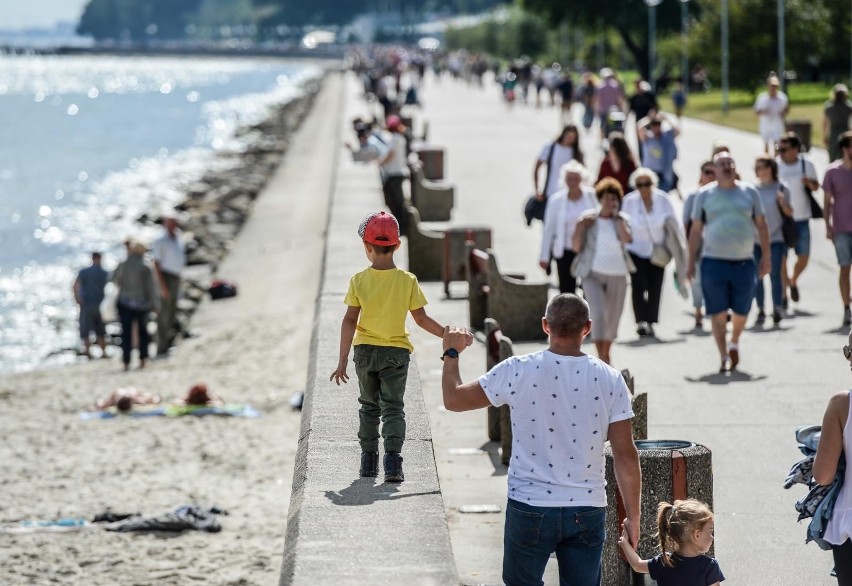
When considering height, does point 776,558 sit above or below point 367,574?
below

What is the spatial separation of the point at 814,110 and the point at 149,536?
33166 mm

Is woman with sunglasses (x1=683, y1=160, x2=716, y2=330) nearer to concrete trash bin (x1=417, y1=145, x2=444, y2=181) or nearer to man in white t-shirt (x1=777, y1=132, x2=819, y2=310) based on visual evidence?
man in white t-shirt (x1=777, y1=132, x2=819, y2=310)

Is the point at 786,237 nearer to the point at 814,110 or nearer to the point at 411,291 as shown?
the point at 411,291

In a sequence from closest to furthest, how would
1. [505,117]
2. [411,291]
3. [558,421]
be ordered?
[558,421]
[411,291]
[505,117]

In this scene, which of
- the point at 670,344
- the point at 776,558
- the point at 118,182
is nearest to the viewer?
the point at 776,558

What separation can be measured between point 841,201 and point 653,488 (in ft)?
22.3

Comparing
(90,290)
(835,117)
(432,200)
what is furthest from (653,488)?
(835,117)

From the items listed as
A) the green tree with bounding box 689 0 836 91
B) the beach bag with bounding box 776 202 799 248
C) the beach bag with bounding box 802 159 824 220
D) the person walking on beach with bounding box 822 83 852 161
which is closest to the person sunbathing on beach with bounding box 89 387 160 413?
the beach bag with bounding box 776 202 799 248

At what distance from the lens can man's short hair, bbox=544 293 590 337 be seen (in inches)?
235

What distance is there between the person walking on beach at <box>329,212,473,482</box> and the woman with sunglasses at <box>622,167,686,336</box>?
19.9ft

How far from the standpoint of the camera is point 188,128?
98.6 meters

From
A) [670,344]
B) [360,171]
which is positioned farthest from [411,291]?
[360,171]

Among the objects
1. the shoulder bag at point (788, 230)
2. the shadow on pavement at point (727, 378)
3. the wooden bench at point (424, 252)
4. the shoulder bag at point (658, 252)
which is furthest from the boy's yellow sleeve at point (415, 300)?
the wooden bench at point (424, 252)

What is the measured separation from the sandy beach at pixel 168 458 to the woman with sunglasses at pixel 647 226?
344 cm
